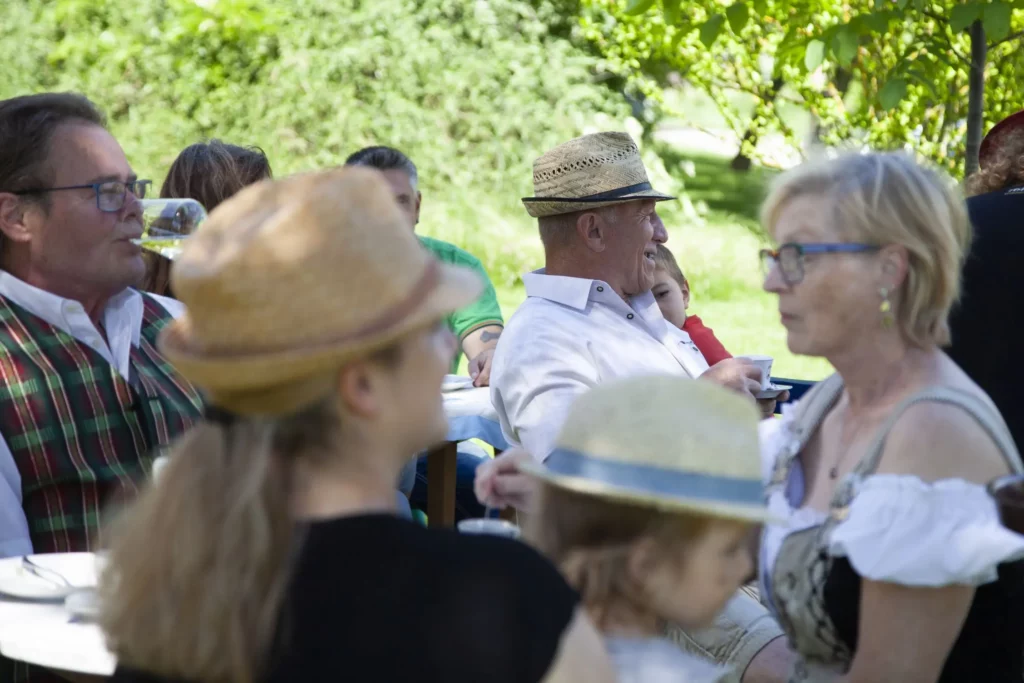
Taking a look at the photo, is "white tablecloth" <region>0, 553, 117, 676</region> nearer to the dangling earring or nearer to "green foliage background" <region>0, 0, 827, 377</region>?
the dangling earring

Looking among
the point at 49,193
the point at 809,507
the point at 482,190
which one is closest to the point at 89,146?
the point at 49,193

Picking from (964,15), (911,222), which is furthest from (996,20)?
(911,222)

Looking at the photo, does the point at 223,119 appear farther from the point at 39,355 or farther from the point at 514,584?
the point at 514,584

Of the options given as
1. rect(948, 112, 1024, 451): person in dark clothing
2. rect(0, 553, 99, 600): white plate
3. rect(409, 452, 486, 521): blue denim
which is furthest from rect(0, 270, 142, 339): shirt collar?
rect(948, 112, 1024, 451): person in dark clothing

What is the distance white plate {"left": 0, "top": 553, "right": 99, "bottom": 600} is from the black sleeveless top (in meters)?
1.01

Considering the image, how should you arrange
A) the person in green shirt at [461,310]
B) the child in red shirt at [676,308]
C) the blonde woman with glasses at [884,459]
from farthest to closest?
the person in green shirt at [461,310] < the child in red shirt at [676,308] < the blonde woman with glasses at [884,459]

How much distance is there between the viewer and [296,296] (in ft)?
4.40

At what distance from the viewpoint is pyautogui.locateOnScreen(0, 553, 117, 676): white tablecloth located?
2068 millimetres

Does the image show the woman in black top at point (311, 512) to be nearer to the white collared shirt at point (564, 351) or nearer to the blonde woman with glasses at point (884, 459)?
the blonde woman with glasses at point (884, 459)

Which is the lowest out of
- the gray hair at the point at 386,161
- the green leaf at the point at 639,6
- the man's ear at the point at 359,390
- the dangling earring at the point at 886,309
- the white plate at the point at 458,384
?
the white plate at the point at 458,384

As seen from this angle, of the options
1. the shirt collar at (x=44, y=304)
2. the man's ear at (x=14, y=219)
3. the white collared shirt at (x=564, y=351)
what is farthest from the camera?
the white collared shirt at (x=564, y=351)

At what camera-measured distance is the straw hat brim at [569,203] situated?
3.79 metres

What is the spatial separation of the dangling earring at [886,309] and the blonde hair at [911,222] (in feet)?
0.07

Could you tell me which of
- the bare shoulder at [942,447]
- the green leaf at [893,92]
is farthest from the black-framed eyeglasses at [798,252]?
the green leaf at [893,92]
